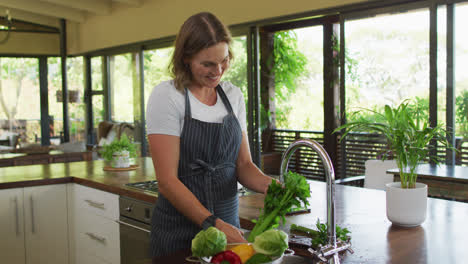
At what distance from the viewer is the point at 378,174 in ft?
10.7

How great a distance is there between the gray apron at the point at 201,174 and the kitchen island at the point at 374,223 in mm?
205

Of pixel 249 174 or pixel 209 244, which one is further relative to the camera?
pixel 249 174

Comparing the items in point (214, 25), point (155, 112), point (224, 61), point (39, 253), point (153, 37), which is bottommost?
point (39, 253)

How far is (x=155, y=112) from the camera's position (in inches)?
67.5

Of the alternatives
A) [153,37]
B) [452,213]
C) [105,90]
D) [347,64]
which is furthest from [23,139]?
[452,213]

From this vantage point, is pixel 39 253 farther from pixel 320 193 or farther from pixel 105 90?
pixel 105 90

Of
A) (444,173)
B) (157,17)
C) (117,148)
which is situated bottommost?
(444,173)

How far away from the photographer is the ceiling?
8797mm

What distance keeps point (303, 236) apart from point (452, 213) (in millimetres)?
744

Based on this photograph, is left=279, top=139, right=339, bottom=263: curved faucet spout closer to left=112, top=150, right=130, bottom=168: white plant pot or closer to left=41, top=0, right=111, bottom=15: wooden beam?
left=112, top=150, right=130, bottom=168: white plant pot

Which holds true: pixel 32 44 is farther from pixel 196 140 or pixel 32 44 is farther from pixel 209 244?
pixel 209 244

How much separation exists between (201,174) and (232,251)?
0.70 meters

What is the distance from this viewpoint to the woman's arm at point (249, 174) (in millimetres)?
1785

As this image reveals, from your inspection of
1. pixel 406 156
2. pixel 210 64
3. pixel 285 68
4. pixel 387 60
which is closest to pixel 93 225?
pixel 210 64
